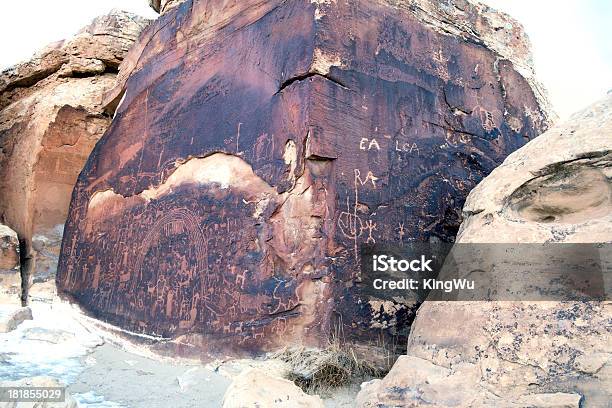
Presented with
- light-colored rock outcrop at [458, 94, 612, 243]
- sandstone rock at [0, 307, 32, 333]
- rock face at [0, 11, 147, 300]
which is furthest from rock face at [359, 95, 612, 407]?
rock face at [0, 11, 147, 300]

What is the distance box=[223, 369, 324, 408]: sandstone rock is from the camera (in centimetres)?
197

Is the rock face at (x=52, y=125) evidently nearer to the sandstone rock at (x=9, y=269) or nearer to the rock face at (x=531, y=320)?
the sandstone rock at (x=9, y=269)

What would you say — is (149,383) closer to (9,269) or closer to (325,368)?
(325,368)

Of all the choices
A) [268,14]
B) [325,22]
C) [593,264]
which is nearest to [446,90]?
[325,22]

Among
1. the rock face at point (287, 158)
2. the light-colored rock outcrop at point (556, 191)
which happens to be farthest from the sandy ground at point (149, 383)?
the light-colored rock outcrop at point (556, 191)

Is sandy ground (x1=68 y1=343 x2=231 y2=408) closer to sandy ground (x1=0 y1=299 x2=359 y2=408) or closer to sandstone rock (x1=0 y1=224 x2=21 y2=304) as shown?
sandy ground (x1=0 y1=299 x2=359 y2=408)

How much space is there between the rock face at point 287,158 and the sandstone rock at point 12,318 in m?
0.49

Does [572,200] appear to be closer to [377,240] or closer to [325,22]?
[377,240]

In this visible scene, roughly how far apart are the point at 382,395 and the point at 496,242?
797 mm

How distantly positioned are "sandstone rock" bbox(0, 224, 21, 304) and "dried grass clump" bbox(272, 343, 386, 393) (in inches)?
133

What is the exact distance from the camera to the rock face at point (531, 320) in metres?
1.83

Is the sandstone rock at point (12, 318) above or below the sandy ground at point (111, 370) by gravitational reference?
above

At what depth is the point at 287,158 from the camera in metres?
3.29

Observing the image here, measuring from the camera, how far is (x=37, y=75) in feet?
21.2
